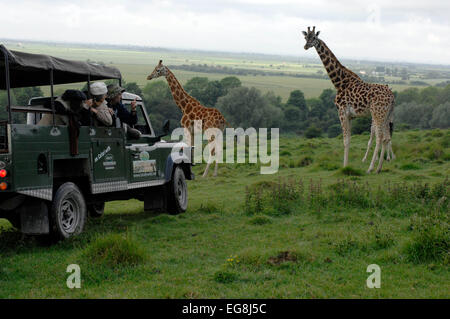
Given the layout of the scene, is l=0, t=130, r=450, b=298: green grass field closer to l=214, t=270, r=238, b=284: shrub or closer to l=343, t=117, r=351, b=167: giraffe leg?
l=214, t=270, r=238, b=284: shrub

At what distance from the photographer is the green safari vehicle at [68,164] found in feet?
23.0

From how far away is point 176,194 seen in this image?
35.3 feet

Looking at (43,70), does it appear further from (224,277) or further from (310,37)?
(310,37)

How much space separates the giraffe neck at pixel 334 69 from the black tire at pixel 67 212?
35.3 ft

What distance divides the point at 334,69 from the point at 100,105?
9907mm

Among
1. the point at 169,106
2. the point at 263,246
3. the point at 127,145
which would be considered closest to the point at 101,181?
the point at 127,145

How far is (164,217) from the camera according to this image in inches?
403

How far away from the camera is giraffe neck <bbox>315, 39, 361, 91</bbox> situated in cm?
1730

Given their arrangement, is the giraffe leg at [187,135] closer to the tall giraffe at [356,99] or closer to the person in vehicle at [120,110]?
the tall giraffe at [356,99]

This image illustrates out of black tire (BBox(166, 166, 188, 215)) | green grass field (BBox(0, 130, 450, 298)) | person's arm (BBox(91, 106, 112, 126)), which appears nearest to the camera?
green grass field (BBox(0, 130, 450, 298))

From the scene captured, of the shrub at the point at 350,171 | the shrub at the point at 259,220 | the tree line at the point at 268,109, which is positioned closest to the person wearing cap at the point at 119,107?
the shrub at the point at 259,220

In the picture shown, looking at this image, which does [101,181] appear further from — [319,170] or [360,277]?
[319,170]

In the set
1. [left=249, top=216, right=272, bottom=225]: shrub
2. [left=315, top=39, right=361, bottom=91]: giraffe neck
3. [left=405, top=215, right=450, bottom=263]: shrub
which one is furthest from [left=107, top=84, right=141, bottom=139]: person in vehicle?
[left=315, top=39, right=361, bottom=91]: giraffe neck

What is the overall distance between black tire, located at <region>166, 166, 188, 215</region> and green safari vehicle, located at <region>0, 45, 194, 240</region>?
0.02 metres
